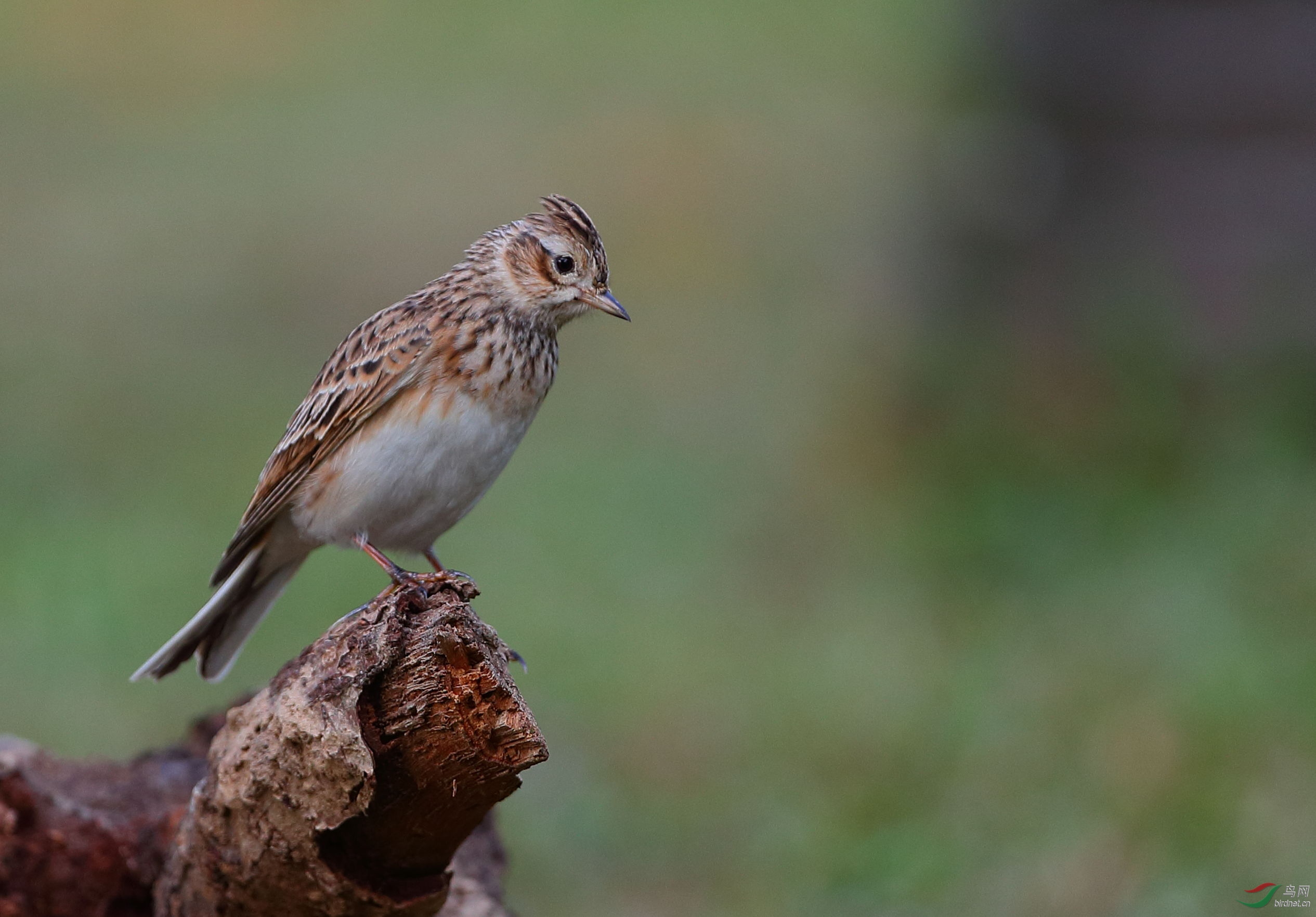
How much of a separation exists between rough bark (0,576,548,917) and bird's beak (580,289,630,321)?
1.17 meters

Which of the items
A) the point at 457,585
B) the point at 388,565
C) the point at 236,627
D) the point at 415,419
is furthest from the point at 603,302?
the point at 236,627

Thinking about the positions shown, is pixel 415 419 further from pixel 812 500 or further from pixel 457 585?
pixel 812 500

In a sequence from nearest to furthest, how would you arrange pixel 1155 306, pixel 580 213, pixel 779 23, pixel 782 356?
pixel 580 213, pixel 1155 306, pixel 782 356, pixel 779 23

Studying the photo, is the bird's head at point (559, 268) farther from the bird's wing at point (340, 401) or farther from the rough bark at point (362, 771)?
the rough bark at point (362, 771)

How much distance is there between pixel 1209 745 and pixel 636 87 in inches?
555

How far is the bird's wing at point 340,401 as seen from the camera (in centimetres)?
482

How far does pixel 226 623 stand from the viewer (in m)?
5.11

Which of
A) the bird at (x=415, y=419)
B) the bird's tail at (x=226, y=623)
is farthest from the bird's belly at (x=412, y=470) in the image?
the bird's tail at (x=226, y=623)

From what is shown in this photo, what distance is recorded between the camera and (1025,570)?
27.4 feet

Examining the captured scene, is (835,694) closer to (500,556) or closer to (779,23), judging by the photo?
A: (500,556)

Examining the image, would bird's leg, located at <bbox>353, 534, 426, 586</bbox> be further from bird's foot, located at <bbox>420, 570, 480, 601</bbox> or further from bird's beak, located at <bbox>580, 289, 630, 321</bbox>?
bird's beak, located at <bbox>580, 289, 630, 321</bbox>

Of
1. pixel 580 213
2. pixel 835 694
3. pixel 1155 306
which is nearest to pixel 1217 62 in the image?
pixel 1155 306

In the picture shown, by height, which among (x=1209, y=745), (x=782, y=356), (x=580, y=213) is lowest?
(x=1209, y=745)

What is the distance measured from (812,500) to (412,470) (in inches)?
211
